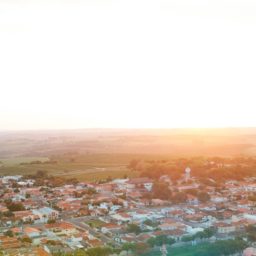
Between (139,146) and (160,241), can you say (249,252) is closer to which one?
(160,241)

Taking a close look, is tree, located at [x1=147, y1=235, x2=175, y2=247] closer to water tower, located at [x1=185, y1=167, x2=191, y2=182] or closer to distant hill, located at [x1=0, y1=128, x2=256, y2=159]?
water tower, located at [x1=185, y1=167, x2=191, y2=182]

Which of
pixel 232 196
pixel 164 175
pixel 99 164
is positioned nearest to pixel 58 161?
pixel 99 164

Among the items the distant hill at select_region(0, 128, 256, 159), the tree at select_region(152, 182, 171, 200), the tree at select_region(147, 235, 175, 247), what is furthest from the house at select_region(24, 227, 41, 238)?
the distant hill at select_region(0, 128, 256, 159)

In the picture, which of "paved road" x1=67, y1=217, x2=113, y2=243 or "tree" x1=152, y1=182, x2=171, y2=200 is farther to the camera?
"tree" x1=152, y1=182, x2=171, y2=200

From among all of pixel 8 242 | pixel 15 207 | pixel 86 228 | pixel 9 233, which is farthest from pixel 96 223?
pixel 15 207

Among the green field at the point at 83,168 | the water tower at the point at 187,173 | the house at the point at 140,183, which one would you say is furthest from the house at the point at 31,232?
the green field at the point at 83,168

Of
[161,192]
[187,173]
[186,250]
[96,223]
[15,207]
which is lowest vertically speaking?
[186,250]

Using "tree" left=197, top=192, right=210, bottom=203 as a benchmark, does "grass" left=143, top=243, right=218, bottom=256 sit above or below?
below
